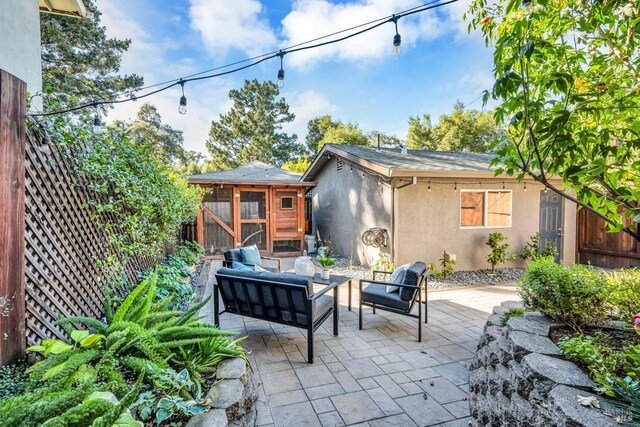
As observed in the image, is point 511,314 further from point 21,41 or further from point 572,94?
point 21,41

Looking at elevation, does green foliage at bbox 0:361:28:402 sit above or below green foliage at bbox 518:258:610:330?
below

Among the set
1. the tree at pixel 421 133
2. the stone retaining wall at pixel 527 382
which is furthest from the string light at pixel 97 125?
the tree at pixel 421 133

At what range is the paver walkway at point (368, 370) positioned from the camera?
2.32 m

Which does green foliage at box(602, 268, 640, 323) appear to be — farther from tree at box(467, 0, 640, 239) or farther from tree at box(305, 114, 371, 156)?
tree at box(305, 114, 371, 156)

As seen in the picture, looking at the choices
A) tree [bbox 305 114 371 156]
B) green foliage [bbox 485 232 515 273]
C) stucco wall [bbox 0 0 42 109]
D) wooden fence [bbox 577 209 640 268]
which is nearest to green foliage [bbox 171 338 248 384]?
stucco wall [bbox 0 0 42 109]

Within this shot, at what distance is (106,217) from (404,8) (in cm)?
394

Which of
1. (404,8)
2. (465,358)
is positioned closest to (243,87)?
(404,8)

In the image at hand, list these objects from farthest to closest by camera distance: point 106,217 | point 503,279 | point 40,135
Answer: point 503,279 < point 106,217 < point 40,135

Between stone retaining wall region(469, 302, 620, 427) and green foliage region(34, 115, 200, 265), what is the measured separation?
3686 mm

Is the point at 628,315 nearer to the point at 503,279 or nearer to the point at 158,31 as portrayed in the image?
the point at 503,279

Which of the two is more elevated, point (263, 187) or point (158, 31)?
point (158, 31)

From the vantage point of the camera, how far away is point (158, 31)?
17.9ft

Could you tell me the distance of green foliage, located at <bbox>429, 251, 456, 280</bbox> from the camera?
21.6 feet

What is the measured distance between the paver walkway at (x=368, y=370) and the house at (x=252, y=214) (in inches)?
180
